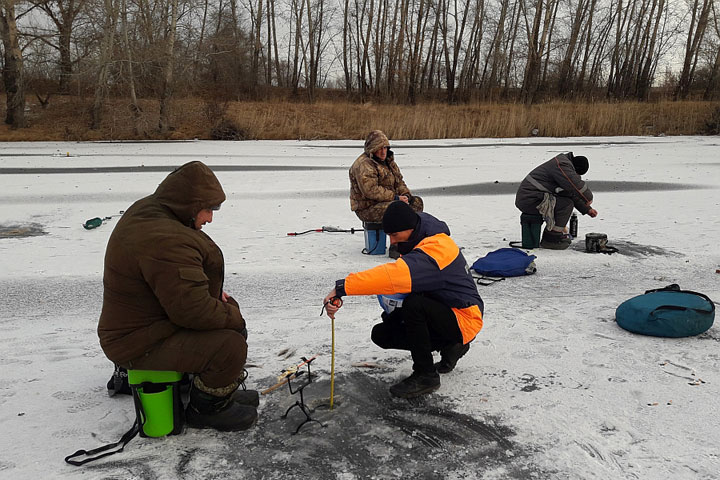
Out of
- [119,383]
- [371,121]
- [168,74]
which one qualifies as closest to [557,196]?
[119,383]

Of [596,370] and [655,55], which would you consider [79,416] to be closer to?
[596,370]

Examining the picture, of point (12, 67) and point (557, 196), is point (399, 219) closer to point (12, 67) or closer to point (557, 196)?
point (557, 196)

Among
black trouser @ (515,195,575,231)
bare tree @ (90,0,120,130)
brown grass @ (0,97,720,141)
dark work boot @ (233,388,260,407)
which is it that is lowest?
dark work boot @ (233,388,260,407)

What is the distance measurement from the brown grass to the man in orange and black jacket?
21174mm

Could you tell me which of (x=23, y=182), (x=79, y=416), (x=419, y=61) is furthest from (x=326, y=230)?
(x=419, y=61)

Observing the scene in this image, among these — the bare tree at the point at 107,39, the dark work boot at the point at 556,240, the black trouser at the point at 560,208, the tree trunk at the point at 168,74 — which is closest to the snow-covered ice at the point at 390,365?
the dark work boot at the point at 556,240

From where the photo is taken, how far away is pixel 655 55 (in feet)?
127

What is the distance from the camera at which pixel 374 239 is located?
678cm

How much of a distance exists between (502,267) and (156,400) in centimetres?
398

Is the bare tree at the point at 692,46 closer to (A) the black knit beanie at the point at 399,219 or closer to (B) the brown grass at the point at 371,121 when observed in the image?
(B) the brown grass at the point at 371,121

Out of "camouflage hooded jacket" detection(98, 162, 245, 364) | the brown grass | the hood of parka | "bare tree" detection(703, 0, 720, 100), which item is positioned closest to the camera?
"camouflage hooded jacket" detection(98, 162, 245, 364)

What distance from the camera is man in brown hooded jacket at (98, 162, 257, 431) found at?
2643 millimetres

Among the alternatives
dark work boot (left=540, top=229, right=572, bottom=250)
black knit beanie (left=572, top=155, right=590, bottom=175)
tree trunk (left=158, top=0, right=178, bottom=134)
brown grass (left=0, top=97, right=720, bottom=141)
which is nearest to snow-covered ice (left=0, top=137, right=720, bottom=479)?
dark work boot (left=540, top=229, right=572, bottom=250)

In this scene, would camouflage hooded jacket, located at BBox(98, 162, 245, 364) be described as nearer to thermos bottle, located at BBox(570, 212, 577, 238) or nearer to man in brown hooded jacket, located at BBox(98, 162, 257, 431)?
man in brown hooded jacket, located at BBox(98, 162, 257, 431)
